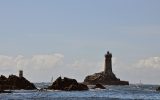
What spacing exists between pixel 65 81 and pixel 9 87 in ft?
54.6

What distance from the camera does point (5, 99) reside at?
295ft

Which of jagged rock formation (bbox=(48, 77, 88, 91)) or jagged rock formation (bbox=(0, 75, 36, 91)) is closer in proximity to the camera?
jagged rock formation (bbox=(0, 75, 36, 91))

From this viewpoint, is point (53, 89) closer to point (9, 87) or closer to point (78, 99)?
point (9, 87)

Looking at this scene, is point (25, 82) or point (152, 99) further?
point (25, 82)

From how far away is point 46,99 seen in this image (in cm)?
9706

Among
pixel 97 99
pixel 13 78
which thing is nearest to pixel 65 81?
pixel 13 78

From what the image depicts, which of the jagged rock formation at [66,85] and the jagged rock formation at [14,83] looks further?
the jagged rock formation at [66,85]

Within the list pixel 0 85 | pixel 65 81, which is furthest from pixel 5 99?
pixel 65 81

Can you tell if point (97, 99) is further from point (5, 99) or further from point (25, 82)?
point (25, 82)

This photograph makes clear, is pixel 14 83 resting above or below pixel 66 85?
above

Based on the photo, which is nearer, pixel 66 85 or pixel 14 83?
pixel 14 83

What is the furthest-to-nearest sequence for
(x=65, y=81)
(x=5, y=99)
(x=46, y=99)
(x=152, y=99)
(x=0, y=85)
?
(x=65, y=81) → (x=0, y=85) → (x=152, y=99) → (x=46, y=99) → (x=5, y=99)

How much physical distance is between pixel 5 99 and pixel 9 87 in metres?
56.7

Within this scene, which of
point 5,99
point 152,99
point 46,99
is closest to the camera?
point 5,99
